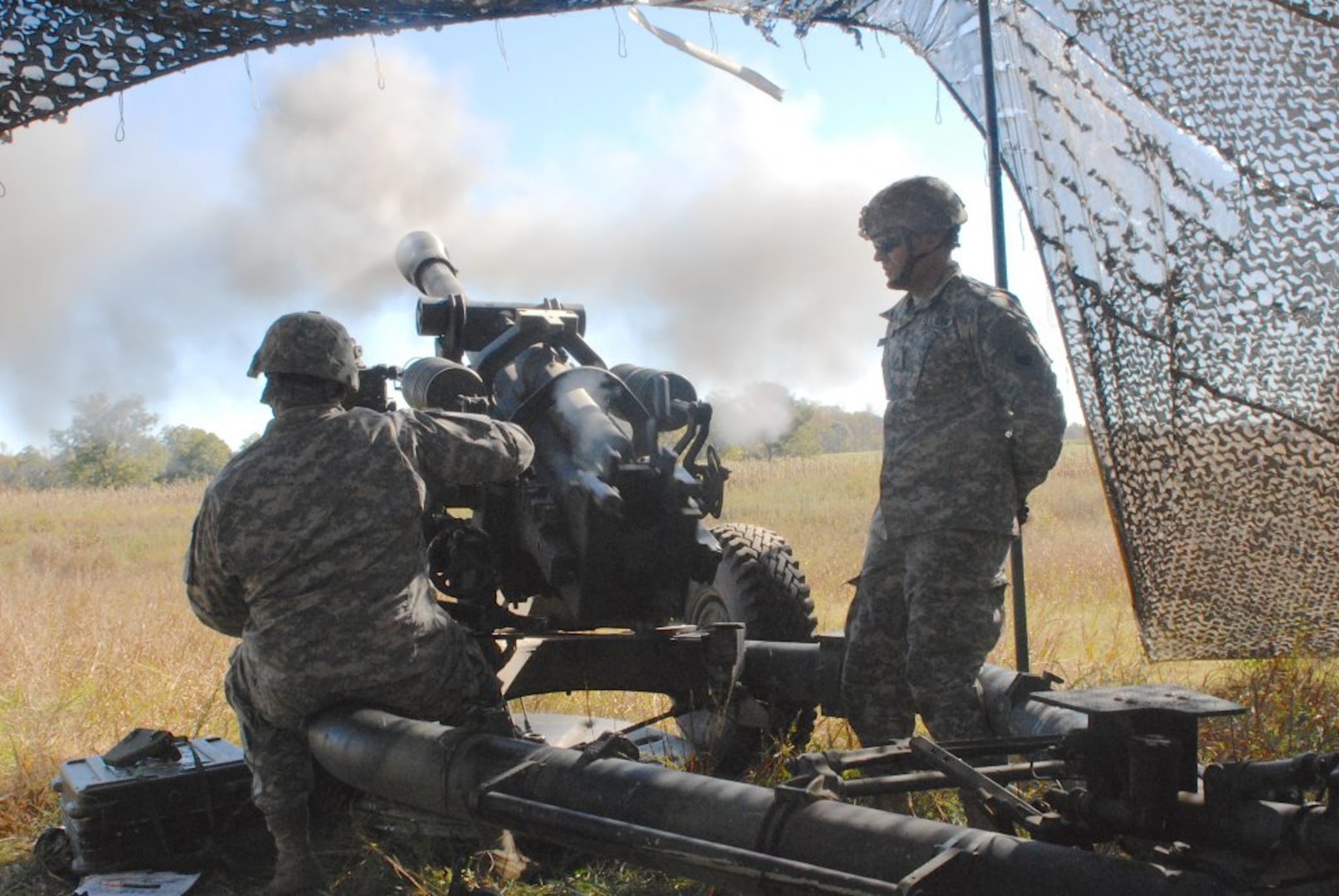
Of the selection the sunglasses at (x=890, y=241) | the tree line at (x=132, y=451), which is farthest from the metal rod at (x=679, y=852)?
the tree line at (x=132, y=451)

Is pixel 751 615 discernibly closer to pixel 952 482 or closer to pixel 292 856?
pixel 952 482

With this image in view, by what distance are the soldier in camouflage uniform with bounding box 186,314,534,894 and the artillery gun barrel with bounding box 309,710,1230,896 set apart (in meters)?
0.37

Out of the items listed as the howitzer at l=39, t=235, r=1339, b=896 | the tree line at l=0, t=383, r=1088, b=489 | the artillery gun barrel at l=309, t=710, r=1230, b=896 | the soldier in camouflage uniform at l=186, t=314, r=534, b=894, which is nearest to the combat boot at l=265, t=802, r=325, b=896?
the soldier in camouflage uniform at l=186, t=314, r=534, b=894

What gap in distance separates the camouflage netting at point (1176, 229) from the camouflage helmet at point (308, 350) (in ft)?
3.50

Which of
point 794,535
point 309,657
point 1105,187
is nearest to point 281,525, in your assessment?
point 309,657

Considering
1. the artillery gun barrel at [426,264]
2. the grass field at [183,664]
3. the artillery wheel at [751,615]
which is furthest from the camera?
the artillery gun barrel at [426,264]

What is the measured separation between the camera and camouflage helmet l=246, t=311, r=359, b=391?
4.22m

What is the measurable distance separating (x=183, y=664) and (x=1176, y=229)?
562 centimetres

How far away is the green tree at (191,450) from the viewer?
147ft

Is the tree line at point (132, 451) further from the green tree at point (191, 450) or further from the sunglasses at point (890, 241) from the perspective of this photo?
the sunglasses at point (890, 241)

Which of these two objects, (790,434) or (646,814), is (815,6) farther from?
Result: (790,434)

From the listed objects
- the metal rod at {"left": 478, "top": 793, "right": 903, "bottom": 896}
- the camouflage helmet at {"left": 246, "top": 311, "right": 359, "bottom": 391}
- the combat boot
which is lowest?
the combat boot

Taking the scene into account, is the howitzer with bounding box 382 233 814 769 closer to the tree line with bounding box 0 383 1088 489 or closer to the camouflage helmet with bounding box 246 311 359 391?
the camouflage helmet with bounding box 246 311 359 391

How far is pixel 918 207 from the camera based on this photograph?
4324 millimetres
